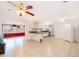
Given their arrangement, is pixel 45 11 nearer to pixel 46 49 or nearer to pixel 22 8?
pixel 22 8

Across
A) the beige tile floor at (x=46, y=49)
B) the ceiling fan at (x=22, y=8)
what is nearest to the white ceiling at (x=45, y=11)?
the ceiling fan at (x=22, y=8)

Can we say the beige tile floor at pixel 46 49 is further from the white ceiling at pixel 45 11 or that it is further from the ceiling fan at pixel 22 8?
the ceiling fan at pixel 22 8

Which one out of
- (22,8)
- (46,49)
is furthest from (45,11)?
(46,49)

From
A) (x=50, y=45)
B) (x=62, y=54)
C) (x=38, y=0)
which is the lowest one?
(x=62, y=54)

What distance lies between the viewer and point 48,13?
8.48 feet

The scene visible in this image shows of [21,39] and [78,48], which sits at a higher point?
[21,39]

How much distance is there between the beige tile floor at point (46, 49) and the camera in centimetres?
255

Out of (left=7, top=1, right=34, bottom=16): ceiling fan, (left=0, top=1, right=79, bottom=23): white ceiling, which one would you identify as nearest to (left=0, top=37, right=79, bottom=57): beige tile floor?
(left=0, top=1, right=79, bottom=23): white ceiling

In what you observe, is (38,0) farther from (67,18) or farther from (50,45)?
(50,45)

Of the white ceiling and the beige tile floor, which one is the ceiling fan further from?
the beige tile floor

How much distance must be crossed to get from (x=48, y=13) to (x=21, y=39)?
0.90 metres

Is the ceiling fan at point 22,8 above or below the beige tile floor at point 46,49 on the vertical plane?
above

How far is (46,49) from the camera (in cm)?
262

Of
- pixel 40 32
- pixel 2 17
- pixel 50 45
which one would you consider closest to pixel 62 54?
pixel 50 45
